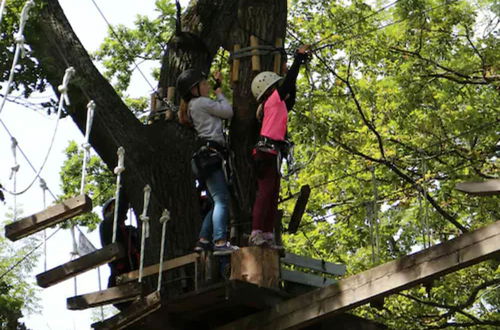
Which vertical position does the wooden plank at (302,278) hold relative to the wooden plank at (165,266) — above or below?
below

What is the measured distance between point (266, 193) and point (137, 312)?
119 cm

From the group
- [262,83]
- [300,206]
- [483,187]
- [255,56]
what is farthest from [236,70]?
[483,187]

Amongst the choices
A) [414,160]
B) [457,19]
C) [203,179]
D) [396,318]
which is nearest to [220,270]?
[203,179]

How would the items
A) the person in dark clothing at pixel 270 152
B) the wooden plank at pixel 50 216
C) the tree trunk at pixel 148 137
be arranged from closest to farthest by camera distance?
the wooden plank at pixel 50 216 < the person in dark clothing at pixel 270 152 < the tree trunk at pixel 148 137

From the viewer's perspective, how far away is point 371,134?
41.8 ft

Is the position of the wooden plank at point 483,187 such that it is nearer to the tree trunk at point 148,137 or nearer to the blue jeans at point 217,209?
the blue jeans at point 217,209

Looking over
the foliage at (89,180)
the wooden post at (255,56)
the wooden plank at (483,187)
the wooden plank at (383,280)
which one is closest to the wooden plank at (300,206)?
the wooden post at (255,56)

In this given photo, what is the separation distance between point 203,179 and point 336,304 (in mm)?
1446

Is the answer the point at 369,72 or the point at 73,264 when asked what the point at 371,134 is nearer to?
the point at 369,72

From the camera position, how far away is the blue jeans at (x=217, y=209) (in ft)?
20.2

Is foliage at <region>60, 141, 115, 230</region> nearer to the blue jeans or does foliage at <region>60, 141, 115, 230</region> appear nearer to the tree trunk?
the tree trunk

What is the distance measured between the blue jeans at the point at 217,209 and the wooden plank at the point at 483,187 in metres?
Answer: 1.67

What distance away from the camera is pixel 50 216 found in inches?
213

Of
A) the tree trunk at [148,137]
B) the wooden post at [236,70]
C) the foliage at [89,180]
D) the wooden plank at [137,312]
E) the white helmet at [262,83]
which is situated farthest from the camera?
the foliage at [89,180]
